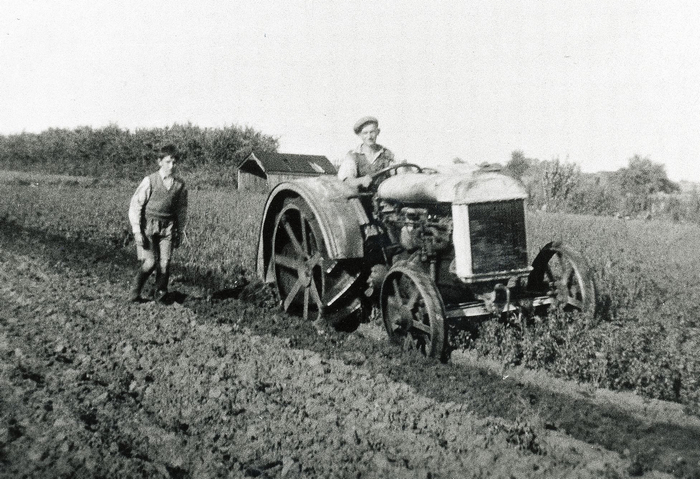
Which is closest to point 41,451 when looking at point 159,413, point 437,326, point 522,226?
point 159,413

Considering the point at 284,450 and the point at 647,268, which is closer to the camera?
the point at 284,450

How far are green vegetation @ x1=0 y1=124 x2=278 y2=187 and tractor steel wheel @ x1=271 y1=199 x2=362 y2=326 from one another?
31913mm

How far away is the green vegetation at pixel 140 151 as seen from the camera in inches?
1507

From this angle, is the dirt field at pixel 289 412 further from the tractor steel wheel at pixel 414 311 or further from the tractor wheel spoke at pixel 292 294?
the tractor wheel spoke at pixel 292 294

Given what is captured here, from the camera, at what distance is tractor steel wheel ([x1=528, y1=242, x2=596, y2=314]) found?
14.9ft

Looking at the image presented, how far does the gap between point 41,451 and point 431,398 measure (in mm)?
2072

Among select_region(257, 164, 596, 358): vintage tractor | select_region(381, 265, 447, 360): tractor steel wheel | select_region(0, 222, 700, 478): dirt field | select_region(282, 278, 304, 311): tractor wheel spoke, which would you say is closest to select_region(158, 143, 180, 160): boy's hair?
select_region(257, 164, 596, 358): vintage tractor

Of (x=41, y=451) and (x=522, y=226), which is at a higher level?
(x=522, y=226)

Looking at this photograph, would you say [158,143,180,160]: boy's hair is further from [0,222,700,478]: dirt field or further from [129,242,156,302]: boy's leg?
[0,222,700,478]: dirt field

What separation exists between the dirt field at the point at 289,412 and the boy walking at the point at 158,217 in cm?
101

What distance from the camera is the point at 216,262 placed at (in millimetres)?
8414

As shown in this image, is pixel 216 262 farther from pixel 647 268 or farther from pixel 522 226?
pixel 647 268

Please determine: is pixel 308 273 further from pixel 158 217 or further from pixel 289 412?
pixel 289 412

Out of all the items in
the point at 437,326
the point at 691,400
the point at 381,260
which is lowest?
the point at 691,400
